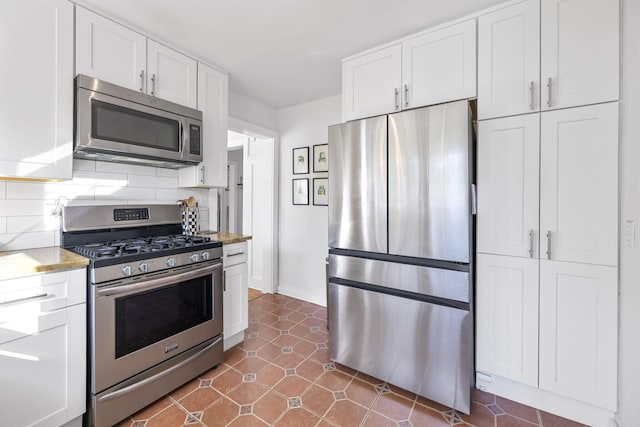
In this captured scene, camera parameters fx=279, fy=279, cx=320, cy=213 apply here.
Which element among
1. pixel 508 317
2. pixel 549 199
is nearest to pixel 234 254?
pixel 508 317

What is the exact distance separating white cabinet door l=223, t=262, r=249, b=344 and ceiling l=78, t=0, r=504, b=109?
185cm

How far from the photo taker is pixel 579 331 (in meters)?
1.59

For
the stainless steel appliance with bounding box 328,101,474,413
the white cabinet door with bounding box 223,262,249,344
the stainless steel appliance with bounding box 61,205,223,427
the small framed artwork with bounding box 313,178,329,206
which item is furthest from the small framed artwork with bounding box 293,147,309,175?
the stainless steel appliance with bounding box 61,205,223,427

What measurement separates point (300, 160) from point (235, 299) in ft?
6.36

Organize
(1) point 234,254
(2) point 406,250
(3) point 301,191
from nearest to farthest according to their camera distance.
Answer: (2) point 406,250 → (1) point 234,254 → (3) point 301,191

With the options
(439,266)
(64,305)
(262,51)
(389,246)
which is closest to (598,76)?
(439,266)

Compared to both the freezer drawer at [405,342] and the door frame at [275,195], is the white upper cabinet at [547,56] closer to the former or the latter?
the freezer drawer at [405,342]

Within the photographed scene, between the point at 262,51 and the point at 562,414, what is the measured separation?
331 cm

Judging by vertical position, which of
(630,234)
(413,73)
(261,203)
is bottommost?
(630,234)

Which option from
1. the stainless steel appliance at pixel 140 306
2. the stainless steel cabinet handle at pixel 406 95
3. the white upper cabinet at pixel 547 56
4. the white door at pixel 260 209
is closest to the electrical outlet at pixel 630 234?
the white upper cabinet at pixel 547 56

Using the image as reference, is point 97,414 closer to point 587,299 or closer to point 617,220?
point 587,299

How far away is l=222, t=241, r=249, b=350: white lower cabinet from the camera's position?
2332mm

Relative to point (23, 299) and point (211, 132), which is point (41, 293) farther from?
point (211, 132)

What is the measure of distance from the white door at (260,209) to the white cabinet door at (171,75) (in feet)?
4.86
